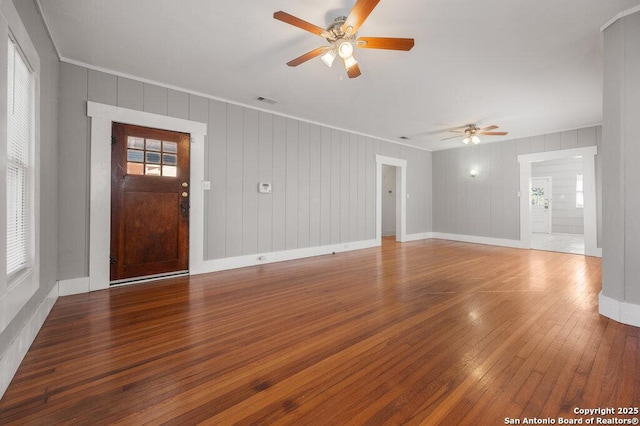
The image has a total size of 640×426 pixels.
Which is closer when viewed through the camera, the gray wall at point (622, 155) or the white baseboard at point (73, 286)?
the gray wall at point (622, 155)

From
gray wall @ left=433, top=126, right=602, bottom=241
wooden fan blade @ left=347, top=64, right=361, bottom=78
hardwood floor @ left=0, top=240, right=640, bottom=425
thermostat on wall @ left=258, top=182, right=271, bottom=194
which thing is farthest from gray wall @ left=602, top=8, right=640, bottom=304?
gray wall @ left=433, top=126, right=602, bottom=241

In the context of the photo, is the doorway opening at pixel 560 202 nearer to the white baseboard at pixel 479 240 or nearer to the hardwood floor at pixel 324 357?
the white baseboard at pixel 479 240

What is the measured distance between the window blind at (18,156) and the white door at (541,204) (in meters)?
12.4

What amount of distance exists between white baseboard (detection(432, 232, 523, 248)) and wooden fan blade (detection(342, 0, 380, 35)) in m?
6.64

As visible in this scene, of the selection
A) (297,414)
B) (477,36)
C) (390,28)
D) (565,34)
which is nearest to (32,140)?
(297,414)

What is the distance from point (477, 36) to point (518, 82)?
1491 mm

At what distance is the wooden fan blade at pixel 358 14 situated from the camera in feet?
6.31

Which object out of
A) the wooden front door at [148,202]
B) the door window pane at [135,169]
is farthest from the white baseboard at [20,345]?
the door window pane at [135,169]

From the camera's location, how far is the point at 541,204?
9.84 m

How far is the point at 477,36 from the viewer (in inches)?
107

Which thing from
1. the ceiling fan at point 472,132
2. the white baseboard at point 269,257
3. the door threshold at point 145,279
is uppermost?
the ceiling fan at point 472,132

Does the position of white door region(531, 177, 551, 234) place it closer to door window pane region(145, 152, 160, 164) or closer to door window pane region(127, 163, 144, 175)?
door window pane region(145, 152, 160, 164)

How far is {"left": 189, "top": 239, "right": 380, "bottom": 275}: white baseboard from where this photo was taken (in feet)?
13.8

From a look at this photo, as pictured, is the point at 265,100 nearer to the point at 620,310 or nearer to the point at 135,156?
the point at 135,156
